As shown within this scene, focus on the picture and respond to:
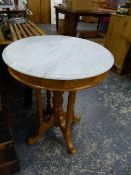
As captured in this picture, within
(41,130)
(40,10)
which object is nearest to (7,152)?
→ (41,130)

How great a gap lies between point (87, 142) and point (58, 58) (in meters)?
0.78

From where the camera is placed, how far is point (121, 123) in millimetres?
1690

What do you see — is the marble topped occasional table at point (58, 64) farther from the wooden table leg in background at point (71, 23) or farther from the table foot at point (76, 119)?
the wooden table leg in background at point (71, 23)

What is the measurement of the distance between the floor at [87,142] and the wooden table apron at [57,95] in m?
0.08

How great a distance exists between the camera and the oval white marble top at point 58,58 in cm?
87

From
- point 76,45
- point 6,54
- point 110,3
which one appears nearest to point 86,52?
point 76,45

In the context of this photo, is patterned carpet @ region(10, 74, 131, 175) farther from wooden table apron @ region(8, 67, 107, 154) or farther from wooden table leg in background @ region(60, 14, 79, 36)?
wooden table leg in background @ region(60, 14, 79, 36)

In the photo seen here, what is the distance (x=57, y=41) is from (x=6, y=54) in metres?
0.38

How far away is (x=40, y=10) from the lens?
5.48 m

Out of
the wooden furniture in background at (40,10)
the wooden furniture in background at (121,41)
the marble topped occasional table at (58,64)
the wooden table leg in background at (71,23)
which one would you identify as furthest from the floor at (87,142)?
the wooden furniture in background at (40,10)

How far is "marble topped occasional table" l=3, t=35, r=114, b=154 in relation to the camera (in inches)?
34.1

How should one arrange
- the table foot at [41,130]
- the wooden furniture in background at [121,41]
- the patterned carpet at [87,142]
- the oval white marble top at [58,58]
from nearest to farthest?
the oval white marble top at [58,58] → the patterned carpet at [87,142] → the table foot at [41,130] → the wooden furniture in background at [121,41]

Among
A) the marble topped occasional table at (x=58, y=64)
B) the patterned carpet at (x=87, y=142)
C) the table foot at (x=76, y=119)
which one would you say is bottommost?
the patterned carpet at (x=87, y=142)

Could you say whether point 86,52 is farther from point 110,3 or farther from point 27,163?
point 110,3
